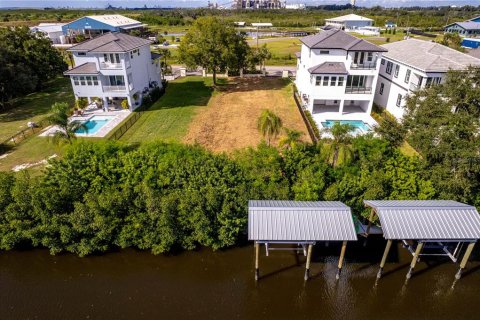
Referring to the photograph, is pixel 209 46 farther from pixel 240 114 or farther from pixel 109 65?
pixel 109 65

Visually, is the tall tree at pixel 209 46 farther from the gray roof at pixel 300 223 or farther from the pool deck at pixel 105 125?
the gray roof at pixel 300 223

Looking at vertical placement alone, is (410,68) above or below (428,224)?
above

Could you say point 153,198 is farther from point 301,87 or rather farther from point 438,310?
point 301,87

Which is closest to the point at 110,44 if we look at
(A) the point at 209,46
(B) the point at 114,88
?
(B) the point at 114,88

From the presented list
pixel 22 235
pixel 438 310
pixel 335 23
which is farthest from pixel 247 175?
pixel 335 23

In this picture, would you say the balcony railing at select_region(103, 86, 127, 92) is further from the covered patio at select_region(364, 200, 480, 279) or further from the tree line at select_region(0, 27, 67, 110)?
the covered patio at select_region(364, 200, 480, 279)
